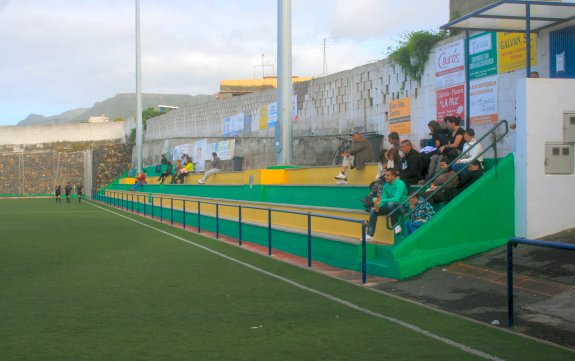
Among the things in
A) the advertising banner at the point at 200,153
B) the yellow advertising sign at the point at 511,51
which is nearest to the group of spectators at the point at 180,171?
the advertising banner at the point at 200,153

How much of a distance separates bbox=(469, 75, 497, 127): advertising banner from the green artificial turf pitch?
647 cm

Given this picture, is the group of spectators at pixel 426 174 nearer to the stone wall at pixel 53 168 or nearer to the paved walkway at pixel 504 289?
the paved walkway at pixel 504 289

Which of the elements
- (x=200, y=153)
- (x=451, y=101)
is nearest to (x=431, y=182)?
(x=451, y=101)

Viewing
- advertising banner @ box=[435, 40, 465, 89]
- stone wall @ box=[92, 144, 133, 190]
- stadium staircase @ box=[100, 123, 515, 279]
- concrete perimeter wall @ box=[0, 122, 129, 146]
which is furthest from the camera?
concrete perimeter wall @ box=[0, 122, 129, 146]

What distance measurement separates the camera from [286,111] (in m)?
20.7

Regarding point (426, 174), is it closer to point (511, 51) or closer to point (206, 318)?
point (511, 51)

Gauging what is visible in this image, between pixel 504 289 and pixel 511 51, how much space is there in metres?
8.46

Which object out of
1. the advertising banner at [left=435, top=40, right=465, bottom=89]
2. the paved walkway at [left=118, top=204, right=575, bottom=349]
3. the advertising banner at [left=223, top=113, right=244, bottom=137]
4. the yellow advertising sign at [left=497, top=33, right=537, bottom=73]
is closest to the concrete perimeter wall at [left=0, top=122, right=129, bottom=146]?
the advertising banner at [left=223, top=113, right=244, bottom=137]

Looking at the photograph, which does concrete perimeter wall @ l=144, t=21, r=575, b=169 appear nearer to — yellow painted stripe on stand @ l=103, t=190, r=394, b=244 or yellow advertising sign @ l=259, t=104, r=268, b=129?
yellow advertising sign @ l=259, t=104, r=268, b=129

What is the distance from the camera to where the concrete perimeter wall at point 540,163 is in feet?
37.2

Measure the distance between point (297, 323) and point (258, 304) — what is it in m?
1.28

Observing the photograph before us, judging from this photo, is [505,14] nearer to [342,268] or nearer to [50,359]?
[342,268]

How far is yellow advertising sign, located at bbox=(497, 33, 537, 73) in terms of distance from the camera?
16016 millimetres

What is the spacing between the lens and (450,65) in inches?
747
